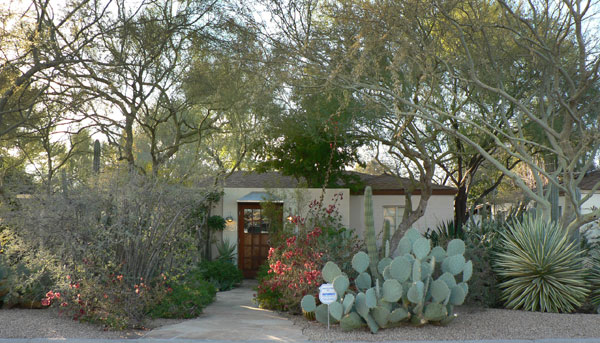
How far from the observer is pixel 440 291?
8.56 meters

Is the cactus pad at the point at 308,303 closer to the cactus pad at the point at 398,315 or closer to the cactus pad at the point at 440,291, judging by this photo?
the cactus pad at the point at 398,315

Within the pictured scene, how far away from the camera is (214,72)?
49.1 feet

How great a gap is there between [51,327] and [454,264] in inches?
253

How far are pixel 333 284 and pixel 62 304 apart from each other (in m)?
4.40

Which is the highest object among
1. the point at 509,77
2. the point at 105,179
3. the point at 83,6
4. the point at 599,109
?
the point at 83,6

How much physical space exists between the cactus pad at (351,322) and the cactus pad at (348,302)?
88 millimetres

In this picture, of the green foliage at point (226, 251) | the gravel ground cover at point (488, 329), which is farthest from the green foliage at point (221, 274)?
the gravel ground cover at point (488, 329)

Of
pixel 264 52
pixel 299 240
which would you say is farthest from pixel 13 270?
pixel 264 52

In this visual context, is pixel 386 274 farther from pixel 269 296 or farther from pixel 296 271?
pixel 269 296

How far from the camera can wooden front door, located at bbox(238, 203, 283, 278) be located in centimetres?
1739

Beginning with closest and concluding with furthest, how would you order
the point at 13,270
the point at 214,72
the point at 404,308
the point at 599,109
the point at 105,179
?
the point at 404,308 < the point at 105,179 < the point at 13,270 < the point at 599,109 < the point at 214,72

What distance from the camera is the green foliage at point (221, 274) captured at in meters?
14.6

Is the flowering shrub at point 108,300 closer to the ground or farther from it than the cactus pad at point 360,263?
closer to the ground

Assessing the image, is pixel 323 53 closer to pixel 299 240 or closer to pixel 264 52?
pixel 264 52
